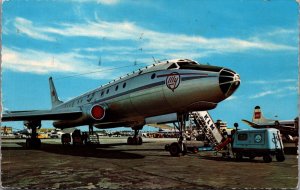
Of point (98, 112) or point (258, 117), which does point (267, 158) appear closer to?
point (98, 112)

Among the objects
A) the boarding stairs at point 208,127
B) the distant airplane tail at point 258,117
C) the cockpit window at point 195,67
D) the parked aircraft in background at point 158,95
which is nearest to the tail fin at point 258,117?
the distant airplane tail at point 258,117

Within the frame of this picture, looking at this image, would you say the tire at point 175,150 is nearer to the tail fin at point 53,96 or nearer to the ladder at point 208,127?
the ladder at point 208,127

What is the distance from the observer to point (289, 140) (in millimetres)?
40219

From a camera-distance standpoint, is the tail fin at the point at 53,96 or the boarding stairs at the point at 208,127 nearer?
the boarding stairs at the point at 208,127

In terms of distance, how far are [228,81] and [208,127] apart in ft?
35.6

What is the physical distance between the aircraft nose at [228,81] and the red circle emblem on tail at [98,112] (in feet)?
29.4

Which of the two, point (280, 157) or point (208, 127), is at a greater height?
point (208, 127)

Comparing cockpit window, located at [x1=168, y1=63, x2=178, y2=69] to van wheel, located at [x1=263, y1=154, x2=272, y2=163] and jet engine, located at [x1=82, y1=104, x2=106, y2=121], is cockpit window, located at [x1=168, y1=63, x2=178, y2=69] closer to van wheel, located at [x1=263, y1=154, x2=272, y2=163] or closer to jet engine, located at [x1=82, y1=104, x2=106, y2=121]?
jet engine, located at [x1=82, y1=104, x2=106, y2=121]

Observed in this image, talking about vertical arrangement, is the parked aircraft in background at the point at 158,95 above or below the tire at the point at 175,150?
above

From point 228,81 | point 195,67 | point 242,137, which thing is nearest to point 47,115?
point 195,67

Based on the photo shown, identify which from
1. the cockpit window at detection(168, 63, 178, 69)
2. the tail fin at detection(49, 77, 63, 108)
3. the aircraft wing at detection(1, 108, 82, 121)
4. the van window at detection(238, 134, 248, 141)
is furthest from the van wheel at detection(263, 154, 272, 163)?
the tail fin at detection(49, 77, 63, 108)

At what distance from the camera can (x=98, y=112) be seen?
63.9ft

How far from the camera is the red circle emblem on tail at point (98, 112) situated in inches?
766

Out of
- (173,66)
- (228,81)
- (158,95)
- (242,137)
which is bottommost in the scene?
(242,137)
